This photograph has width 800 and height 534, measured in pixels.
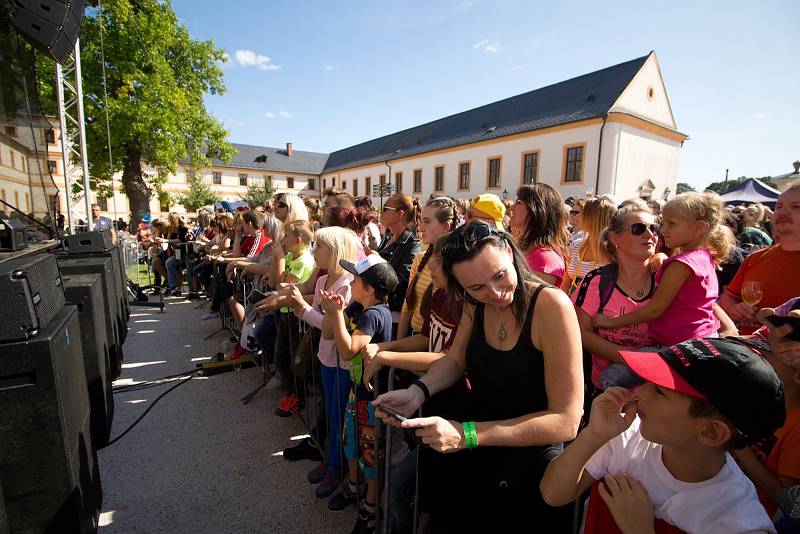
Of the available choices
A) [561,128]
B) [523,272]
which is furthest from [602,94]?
[523,272]

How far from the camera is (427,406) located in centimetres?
191

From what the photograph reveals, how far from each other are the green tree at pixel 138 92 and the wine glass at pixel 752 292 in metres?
21.5

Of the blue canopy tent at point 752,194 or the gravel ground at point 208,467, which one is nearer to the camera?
the gravel ground at point 208,467

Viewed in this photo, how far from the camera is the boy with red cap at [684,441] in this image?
1061mm

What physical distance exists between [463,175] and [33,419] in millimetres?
33902

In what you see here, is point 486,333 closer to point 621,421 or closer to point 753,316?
point 621,421

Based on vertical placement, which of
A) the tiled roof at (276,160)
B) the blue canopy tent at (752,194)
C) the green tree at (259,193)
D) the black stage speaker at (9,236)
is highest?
the tiled roof at (276,160)

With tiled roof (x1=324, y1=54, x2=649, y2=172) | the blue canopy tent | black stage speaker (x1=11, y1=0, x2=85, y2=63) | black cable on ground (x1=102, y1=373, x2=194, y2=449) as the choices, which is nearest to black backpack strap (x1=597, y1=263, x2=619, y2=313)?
black cable on ground (x1=102, y1=373, x2=194, y2=449)

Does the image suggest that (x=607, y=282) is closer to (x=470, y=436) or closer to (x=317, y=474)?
(x=470, y=436)

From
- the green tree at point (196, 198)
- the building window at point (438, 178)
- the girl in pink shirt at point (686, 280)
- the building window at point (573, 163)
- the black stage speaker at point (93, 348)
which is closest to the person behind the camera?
the girl in pink shirt at point (686, 280)

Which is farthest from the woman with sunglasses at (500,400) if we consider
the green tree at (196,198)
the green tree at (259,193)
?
the green tree at (259,193)

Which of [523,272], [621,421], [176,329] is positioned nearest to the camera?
[621,421]

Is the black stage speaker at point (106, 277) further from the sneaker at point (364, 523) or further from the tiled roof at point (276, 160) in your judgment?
the tiled roof at point (276, 160)

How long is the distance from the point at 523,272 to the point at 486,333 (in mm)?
320
